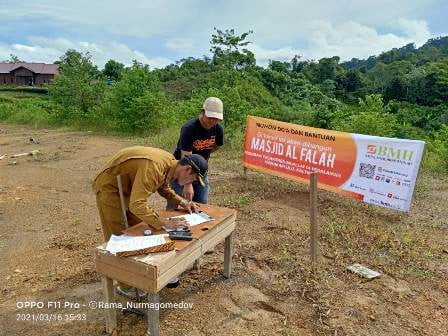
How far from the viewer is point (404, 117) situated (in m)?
32.1

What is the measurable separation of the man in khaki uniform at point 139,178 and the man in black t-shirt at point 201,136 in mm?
751

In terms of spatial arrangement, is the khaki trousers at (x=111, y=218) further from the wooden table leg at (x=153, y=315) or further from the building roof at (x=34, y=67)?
the building roof at (x=34, y=67)

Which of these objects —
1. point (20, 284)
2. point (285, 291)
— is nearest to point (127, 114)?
point (20, 284)

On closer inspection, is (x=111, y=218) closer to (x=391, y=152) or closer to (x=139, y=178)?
(x=139, y=178)

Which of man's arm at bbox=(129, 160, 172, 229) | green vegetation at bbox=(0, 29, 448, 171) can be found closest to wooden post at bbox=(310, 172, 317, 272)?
man's arm at bbox=(129, 160, 172, 229)

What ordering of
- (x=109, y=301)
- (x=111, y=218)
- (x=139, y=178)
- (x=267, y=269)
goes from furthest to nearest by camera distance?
1. (x=267, y=269)
2. (x=111, y=218)
3. (x=109, y=301)
4. (x=139, y=178)

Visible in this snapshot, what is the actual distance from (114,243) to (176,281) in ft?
3.72

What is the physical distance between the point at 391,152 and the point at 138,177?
3.88 metres

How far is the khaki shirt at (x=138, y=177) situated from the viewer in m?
2.73

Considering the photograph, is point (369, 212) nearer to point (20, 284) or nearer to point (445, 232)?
point (445, 232)

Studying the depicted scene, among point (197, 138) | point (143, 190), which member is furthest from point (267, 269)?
point (143, 190)

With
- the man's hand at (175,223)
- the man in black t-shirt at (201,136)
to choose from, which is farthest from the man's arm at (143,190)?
the man in black t-shirt at (201,136)

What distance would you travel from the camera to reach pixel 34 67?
5297 cm

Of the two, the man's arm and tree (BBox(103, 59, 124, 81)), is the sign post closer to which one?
the man's arm
